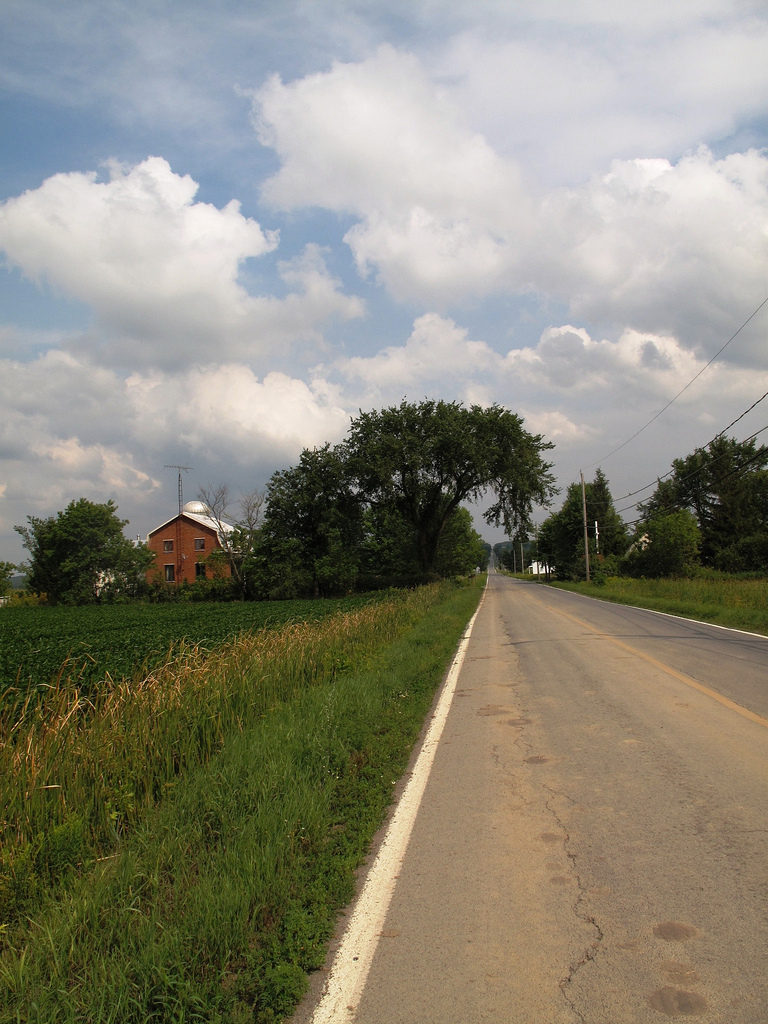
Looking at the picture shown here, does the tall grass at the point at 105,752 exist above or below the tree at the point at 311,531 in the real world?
below

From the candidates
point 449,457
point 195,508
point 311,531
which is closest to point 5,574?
point 195,508

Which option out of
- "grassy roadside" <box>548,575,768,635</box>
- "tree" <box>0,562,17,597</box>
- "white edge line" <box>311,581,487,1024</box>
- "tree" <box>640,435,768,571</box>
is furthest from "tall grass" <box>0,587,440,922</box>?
"tree" <box>0,562,17,597</box>

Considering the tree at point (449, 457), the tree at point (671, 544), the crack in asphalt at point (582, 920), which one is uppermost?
the tree at point (449, 457)

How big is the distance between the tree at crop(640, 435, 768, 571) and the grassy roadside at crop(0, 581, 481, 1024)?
194 ft

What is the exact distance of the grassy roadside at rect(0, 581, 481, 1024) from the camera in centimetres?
275

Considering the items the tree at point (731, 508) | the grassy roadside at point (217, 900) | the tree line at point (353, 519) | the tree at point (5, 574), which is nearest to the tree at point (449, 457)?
the tree line at point (353, 519)

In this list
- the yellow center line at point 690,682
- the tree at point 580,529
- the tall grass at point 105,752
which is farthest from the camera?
the tree at point 580,529

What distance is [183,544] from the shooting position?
248ft

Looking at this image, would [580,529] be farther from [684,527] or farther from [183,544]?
[183,544]

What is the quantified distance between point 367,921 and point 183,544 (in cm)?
7621

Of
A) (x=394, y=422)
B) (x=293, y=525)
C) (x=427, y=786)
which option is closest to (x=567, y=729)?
(x=427, y=786)

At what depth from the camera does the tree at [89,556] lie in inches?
2431

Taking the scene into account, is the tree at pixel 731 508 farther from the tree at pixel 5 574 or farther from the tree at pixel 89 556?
the tree at pixel 5 574

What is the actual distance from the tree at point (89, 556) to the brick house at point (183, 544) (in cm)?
1062
